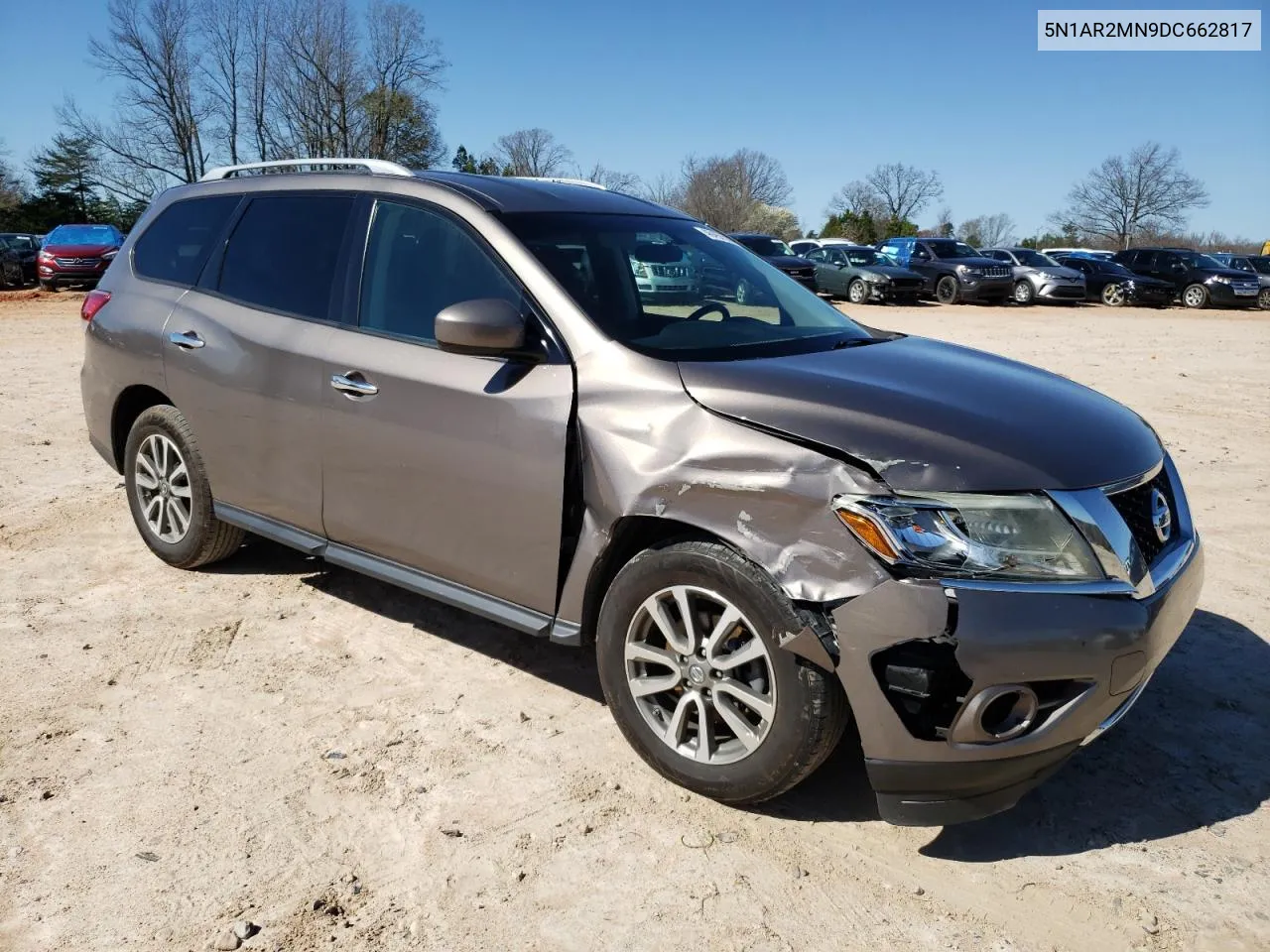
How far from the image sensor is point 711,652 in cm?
299

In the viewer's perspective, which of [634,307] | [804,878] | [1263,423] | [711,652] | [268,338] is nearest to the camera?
[804,878]

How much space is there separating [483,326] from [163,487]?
2557 mm

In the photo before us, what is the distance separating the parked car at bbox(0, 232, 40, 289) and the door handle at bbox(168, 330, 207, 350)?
88.8ft

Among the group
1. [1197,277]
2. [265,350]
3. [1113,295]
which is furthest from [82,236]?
[1197,277]

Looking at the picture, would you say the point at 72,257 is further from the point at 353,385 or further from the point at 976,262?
the point at 353,385

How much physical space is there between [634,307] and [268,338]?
166 cm

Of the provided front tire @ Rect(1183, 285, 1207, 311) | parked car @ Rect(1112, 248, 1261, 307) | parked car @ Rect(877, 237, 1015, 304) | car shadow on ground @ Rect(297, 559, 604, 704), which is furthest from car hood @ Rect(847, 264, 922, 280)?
car shadow on ground @ Rect(297, 559, 604, 704)

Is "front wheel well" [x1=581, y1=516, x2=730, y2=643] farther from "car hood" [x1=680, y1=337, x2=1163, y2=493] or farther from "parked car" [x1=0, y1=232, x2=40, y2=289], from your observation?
"parked car" [x1=0, y1=232, x2=40, y2=289]

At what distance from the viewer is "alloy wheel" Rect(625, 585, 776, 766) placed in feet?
9.59

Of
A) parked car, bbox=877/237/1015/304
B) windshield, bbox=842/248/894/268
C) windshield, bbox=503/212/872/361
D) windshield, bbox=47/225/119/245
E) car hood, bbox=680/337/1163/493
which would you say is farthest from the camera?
parked car, bbox=877/237/1015/304

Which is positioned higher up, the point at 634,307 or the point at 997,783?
the point at 634,307

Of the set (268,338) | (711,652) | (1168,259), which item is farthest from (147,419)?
(1168,259)

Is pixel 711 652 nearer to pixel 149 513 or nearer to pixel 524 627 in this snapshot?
pixel 524 627

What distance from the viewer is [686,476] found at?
3.00 m
